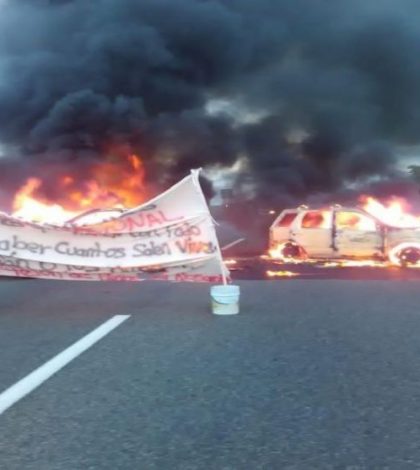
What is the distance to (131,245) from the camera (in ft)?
32.5

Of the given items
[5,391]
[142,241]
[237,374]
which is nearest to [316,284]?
[142,241]

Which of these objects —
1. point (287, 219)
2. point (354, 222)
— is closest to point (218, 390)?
point (354, 222)

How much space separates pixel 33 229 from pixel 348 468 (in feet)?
23.0

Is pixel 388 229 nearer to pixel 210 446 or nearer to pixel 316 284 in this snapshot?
pixel 316 284

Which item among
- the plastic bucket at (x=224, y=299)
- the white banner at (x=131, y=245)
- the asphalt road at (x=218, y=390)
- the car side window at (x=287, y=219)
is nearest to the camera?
the asphalt road at (x=218, y=390)

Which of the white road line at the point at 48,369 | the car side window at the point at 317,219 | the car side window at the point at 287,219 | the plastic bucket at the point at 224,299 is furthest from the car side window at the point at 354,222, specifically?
the white road line at the point at 48,369

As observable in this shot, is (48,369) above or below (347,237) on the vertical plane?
below

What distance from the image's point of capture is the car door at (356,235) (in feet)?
62.4

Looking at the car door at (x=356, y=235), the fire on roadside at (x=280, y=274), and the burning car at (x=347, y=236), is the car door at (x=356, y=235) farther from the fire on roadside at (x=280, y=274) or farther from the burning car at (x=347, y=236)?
the fire on roadside at (x=280, y=274)

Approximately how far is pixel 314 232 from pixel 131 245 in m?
10.3

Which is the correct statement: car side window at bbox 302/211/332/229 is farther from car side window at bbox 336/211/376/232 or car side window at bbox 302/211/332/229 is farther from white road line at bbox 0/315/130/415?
white road line at bbox 0/315/130/415

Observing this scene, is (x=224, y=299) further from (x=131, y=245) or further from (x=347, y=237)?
(x=347, y=237)

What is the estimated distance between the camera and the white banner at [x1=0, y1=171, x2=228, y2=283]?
9.81 m

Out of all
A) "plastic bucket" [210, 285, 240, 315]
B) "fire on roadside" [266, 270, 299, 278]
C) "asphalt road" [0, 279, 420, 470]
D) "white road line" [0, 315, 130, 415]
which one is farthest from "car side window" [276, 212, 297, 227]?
"white road line" [0, 315, 130, 415]
